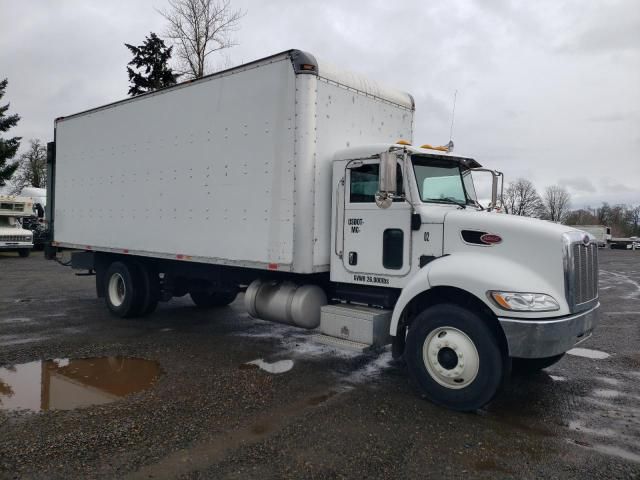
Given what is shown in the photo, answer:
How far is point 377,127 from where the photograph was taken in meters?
7.12

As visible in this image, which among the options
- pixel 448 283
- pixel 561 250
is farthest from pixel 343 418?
pixel 561 250

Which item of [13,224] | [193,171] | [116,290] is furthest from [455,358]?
[13,224]

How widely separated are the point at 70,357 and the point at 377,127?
5.34 meters

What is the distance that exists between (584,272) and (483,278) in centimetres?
127

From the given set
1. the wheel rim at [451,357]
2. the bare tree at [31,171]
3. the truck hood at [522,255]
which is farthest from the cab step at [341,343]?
the bare tree at [31,171]

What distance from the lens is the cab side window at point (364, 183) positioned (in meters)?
5.96

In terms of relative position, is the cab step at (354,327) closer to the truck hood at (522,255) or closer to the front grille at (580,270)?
the truck hood at (522,255)

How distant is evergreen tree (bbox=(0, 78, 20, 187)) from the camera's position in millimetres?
35812

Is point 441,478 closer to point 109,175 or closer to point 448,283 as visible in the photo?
point 448,283

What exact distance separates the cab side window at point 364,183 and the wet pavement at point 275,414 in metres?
2.22

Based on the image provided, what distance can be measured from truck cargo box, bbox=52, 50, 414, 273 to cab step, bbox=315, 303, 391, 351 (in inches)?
25.7

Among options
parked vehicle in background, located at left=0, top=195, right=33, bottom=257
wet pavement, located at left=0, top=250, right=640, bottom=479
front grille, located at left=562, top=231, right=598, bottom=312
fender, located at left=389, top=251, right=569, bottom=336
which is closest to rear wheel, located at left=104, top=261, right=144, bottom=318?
wet pavement, located at left=0, top=250, right=640, bottom=479

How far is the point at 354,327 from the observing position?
593cm

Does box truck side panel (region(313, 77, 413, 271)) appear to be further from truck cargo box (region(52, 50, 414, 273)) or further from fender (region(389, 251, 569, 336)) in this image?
fender (region(389, 251, 569, 336))
